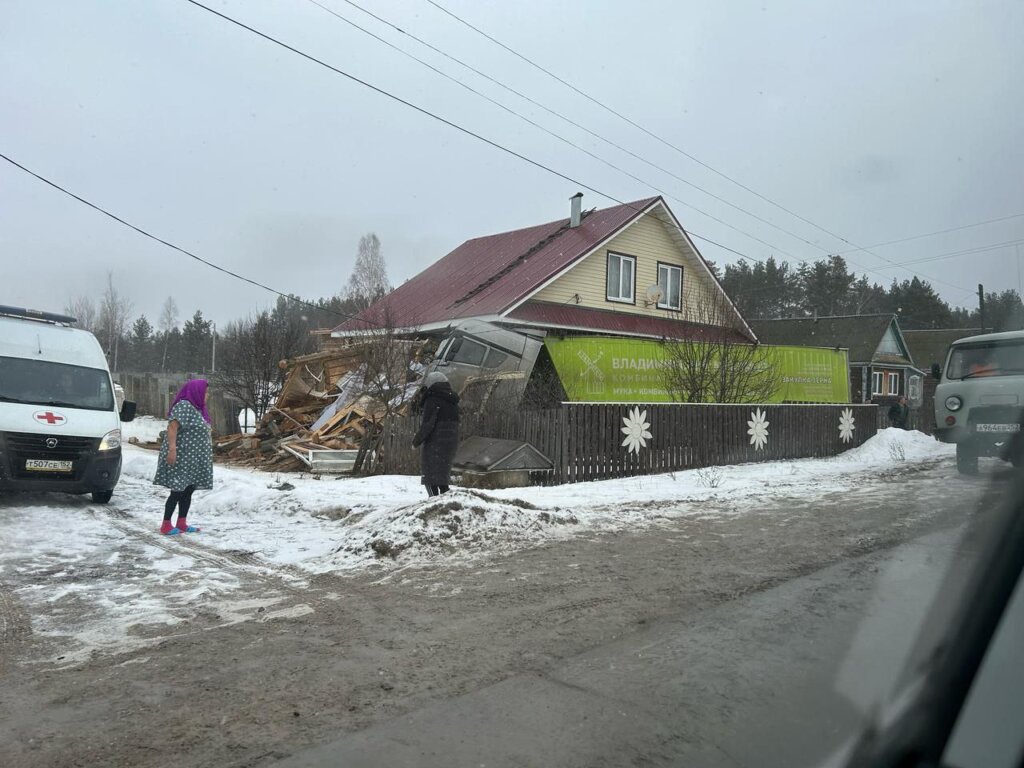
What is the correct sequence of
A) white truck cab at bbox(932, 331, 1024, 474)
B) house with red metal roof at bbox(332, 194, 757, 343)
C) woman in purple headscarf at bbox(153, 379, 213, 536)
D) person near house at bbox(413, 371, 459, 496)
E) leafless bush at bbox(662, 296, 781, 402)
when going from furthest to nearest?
house with red metal roof at bbox(332, 194, 757, 343) < leafless bush at bbox(662, 296, 781, 402) < person near house at bbox(413, 371, 459, 496) < woman in purple headscarf at bbox(153, 379, 213, 536) < white truck cab at bbox(932, 331, 1024, 474)

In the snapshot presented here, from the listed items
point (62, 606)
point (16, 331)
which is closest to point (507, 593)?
point (62, 606)

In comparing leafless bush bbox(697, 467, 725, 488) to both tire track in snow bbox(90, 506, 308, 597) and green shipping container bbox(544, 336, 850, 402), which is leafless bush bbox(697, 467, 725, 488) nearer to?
green shipping container bbox(544, 336, 850, 402)

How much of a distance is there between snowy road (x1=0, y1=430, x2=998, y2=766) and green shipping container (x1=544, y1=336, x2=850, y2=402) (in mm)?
3533

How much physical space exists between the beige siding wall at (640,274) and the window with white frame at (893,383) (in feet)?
85.2

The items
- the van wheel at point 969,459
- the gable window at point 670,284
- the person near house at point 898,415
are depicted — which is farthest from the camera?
the gable window at point 670,284

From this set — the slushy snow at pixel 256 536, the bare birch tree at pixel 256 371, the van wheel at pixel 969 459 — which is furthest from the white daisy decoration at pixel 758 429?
the bare birch tree at pixel 256 371

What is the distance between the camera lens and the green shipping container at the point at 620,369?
14.3m

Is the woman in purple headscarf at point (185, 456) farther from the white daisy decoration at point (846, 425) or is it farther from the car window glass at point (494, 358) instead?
the white daisy decoration at point (846, 425)

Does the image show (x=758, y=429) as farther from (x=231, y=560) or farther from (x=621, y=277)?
(x=231, y=560)

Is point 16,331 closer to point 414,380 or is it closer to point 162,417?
point 414,380

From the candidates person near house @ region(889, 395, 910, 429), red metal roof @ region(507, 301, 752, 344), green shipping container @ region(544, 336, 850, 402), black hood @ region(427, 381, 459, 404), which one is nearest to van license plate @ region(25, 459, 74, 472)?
black hood @ region(427, 381, 459, 404)

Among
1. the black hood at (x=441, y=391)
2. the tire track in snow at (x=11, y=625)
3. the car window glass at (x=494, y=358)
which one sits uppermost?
the car window glass at (x=494, y=358)

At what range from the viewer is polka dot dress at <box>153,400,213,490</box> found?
27.6 feet

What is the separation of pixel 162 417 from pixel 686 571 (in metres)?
28.7
